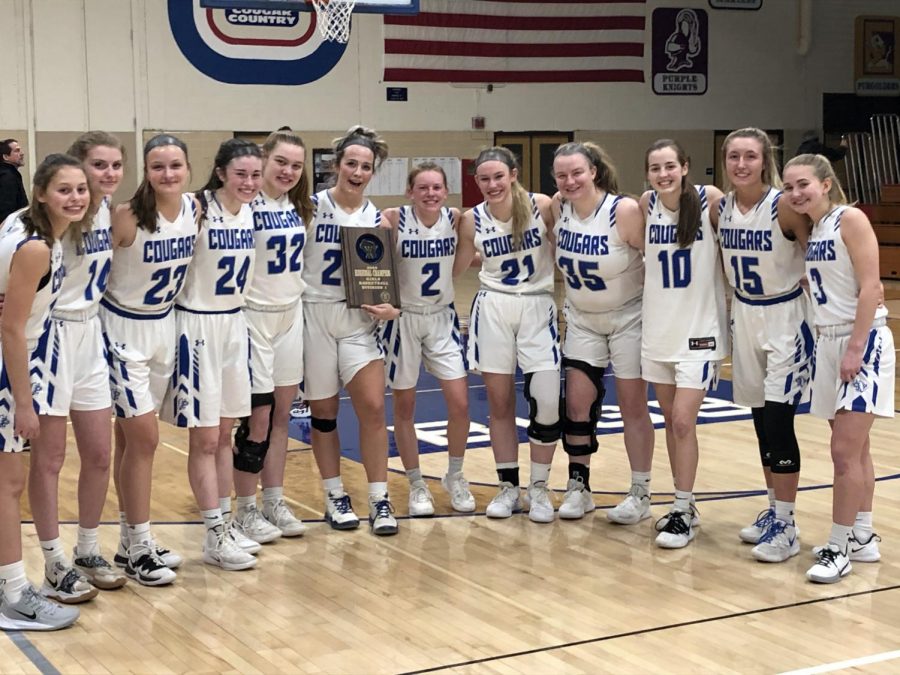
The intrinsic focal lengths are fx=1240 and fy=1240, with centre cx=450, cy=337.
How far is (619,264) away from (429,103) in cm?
1363

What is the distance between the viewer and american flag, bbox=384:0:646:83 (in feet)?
59.1

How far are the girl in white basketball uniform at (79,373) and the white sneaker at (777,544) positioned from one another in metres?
2.67

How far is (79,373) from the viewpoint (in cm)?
457

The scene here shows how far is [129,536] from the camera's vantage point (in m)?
5.02

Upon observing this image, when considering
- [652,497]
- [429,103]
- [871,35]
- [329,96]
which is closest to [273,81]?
[329,96]

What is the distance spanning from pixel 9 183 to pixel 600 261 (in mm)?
6220

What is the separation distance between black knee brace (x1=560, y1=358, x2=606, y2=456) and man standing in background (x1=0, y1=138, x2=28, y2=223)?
19.3 ft

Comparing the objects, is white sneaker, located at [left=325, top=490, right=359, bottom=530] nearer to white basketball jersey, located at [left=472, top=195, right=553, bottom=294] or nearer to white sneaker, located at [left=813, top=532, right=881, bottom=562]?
white basketball jersey, located at [left=472, top=195, right=553, bottom=294]

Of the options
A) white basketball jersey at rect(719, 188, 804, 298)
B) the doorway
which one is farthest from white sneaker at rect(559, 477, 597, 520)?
the doorway

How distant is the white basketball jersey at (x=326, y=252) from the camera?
5637 millimetres

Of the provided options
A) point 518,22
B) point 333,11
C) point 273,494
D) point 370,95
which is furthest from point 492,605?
point 518,22

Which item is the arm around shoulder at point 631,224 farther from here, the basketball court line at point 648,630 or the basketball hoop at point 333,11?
the basketball hoop at point 333,11

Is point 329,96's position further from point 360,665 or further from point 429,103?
point 360,665

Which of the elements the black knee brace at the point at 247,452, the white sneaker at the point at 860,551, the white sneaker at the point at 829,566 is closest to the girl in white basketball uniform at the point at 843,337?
the white sneaker at the point at 829,566
